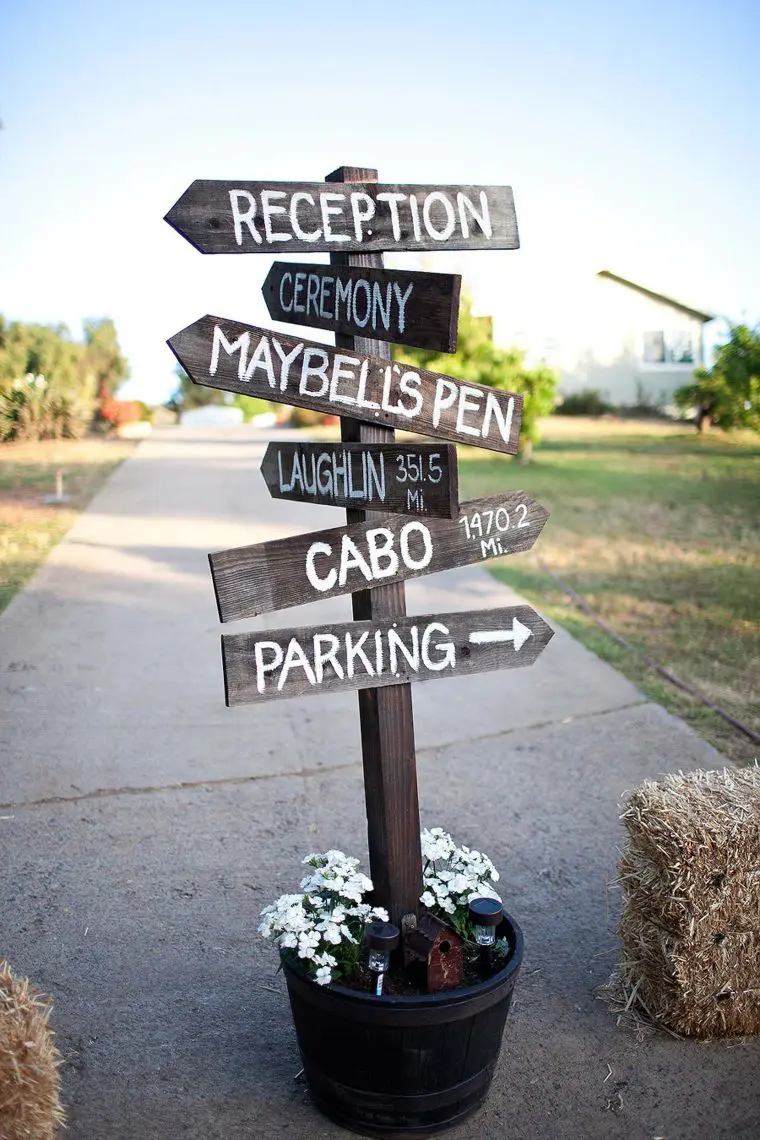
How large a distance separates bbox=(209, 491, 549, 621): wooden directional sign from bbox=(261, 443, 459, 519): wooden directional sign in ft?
0.28

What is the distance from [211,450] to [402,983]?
754 inches

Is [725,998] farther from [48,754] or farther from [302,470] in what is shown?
[48,754]

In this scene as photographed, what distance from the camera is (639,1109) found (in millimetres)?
3152

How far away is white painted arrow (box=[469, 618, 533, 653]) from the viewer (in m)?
3.23

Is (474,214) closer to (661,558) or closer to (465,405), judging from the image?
(465,405)

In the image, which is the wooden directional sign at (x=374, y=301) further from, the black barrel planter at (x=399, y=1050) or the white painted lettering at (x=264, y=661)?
the black barrel planter at (x=399, y=1050)

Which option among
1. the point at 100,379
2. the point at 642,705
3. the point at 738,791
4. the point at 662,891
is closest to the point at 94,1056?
the point at 662,891

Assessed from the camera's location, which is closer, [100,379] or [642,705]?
[642,705]

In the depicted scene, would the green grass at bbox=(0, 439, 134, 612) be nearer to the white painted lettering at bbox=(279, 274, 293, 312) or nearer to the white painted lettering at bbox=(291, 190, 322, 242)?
the white painted lettering at bbox=(279, 274, 293, 312)

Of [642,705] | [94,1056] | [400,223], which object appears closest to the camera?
[400,223]

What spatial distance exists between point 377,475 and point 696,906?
1809mm

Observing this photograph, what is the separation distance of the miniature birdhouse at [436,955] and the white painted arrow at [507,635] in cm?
90

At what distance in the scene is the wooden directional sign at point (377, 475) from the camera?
2939 mm

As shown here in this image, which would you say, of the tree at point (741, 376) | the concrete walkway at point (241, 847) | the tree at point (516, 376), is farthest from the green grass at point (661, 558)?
the tree at point (741, 376)
